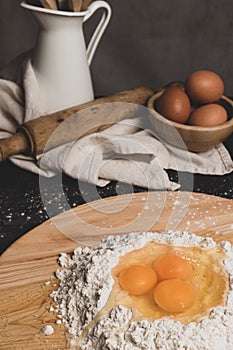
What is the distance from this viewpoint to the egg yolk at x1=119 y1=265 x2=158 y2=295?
50.9 inches

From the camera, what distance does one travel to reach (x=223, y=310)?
125 centimetres

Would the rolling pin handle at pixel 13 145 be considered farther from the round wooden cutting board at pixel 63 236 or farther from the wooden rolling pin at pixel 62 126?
the round wooden cutting board at pixel 63 236

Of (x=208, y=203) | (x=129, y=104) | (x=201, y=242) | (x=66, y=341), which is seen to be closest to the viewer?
(x=66, y=341)

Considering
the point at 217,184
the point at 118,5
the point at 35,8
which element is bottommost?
the point at 217,184

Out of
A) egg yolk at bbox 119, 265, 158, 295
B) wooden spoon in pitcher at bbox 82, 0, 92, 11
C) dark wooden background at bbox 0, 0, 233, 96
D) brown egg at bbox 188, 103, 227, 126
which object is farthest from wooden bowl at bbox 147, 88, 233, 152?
egg yolk at bbox 119, 265, 158, 295

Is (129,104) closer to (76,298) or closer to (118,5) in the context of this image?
(118,5)

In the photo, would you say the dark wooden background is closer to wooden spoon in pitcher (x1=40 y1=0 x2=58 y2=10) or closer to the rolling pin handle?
wooden spoon in pitcher (x1=40 y1=0 x2=58 y2=10)

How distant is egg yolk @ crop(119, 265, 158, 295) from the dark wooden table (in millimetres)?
400

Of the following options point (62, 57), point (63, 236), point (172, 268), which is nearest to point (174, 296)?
point (172, 268)

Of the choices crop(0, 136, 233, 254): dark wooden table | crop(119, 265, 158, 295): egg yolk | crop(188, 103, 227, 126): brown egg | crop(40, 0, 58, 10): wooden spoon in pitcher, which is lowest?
crop(0, 136, 233, 254): dark wooden table

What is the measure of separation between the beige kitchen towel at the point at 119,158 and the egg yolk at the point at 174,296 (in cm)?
55

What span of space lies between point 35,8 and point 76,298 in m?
0.91

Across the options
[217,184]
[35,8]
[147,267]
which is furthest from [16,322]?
[35,8]

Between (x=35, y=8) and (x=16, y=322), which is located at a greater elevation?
(x=35, y=8)
